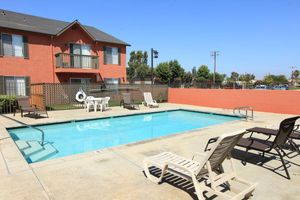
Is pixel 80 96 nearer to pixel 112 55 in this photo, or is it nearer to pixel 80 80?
pixel 80 80

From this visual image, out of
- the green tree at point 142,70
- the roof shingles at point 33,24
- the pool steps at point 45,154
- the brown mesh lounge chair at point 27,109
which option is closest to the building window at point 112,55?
the roof shingles at point 33,24

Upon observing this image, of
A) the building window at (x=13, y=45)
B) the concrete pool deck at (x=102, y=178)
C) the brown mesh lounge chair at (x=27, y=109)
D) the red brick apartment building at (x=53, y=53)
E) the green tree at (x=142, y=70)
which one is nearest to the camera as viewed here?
the concrete pool deck at (x=102, y=178)

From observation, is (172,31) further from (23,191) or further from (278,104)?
(23,191)

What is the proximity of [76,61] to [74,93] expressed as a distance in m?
3.18

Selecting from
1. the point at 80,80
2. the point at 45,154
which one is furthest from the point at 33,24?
the point at 45,154

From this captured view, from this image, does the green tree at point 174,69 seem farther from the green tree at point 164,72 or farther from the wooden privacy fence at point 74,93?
the wooden privacy fence at point 74,93

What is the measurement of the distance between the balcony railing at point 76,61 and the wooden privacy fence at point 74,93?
241 cm

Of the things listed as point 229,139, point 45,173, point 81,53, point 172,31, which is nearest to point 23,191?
point 45,173

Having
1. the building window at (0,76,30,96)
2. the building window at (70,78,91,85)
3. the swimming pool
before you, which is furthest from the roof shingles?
the swimming pool

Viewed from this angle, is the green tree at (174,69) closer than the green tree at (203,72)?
Yes

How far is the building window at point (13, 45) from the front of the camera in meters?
14.5

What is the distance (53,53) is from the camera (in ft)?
55.4

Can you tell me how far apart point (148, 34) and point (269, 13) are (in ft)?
48.3

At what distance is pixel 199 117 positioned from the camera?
1305 centimetres
